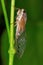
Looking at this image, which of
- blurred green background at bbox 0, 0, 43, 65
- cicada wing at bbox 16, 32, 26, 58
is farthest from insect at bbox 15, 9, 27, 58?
blurred green background at bbox 0, 0, 43, 65

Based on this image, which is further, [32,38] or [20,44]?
[32,38]

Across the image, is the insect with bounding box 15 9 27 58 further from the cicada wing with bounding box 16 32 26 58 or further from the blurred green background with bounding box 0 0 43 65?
the blurred green background with bounding box 0 0 43 65

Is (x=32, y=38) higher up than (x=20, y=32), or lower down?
lower down

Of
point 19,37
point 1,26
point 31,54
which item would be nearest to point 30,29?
point 31,54

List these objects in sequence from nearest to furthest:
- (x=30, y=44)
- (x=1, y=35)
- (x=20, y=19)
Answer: (x=20, y=19) < (x=30, y=44) < (x=1, y=35)

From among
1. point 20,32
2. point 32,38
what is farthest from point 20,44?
point 32,38

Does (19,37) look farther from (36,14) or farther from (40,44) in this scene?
(36,14)

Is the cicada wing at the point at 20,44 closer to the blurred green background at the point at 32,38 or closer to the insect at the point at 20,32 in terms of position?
the insect at the point at 20,32

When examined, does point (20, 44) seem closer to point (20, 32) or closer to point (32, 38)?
point (20, 32)

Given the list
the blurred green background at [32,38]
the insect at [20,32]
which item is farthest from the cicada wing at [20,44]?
the blurred green background at [32,38]
